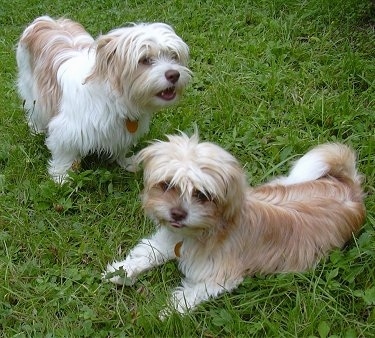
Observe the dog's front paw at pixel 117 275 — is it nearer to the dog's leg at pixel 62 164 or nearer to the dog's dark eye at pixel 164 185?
the dog's dark eye at pixel 164 185

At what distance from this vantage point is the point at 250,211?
2906 millimetres

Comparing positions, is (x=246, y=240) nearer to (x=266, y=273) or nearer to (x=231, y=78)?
Answer: (x=266, y=273)

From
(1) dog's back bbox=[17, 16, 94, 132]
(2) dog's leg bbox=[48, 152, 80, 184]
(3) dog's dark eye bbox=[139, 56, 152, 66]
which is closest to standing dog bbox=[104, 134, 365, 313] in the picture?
(3) dog's dark eye bbox=[139, 56, 152, 66]

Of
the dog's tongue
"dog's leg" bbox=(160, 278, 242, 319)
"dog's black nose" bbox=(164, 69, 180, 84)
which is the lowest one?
"dog's leg" bbox=(160, 278, 242, 319)

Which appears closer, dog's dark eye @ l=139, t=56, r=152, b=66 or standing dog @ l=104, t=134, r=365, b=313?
standing dog @ l=104, t=134, r=365, b=313

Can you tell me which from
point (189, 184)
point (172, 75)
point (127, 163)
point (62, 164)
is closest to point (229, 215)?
point (189, 184)

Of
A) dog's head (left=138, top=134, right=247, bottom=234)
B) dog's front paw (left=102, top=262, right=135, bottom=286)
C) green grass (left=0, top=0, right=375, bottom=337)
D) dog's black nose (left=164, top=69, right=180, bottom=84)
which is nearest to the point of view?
dog's head (left=138, top=134, right=247, bottom=234)

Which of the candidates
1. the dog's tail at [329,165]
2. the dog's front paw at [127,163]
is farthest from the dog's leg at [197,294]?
the dog's front paw at [127,163]

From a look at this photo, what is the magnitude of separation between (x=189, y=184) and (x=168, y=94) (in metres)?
1.06

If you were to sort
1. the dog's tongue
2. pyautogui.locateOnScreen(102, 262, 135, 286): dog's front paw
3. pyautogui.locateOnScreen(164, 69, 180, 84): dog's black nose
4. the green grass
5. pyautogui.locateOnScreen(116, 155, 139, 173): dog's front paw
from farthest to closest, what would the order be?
pyautogui.locateOnScreen(116, 155, 139, 173): dog's front paw → the dog's tongue → pyautogui.locateOnScreen(164, 69, 180, 84): dog's black nose → pyautogui.locateOnScreen(102, 262, 135, 286): dog's front paw → the green grass

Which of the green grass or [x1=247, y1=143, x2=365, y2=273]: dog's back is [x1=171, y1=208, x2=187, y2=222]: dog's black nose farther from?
the green grass

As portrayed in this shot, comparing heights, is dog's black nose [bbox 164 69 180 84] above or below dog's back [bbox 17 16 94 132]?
above

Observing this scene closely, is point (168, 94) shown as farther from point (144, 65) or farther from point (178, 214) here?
point (178, 214)

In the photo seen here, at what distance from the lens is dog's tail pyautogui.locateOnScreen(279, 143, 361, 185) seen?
3203mm
